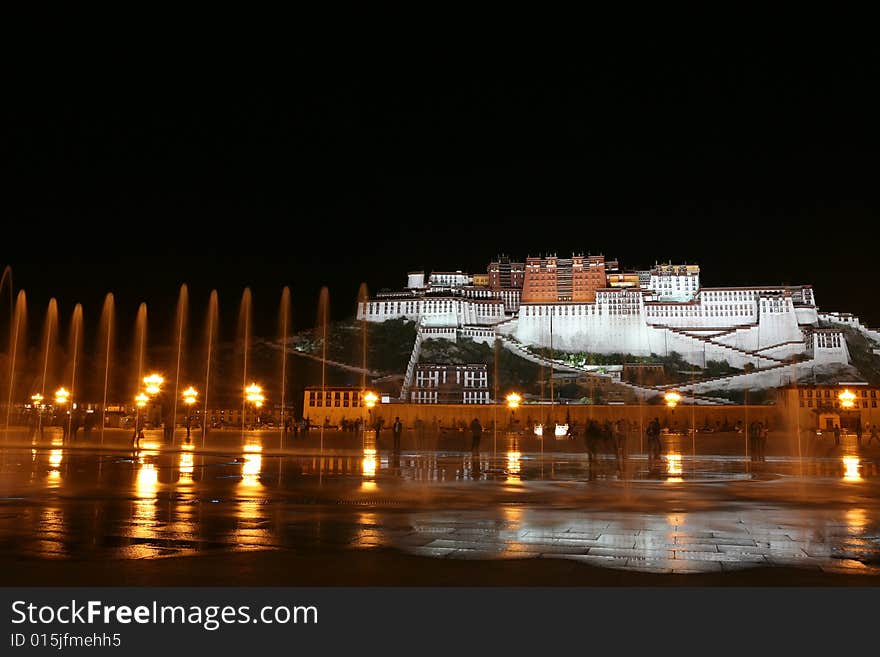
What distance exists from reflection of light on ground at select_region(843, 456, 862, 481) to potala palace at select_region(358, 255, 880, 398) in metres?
69.4

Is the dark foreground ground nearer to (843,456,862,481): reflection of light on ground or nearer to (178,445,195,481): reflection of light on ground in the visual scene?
(178,445,195,481): reflection of light on ground

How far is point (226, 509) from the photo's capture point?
917 cm

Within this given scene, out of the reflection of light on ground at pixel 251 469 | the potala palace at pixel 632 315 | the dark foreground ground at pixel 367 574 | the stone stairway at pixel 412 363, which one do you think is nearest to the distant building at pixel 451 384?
the stone stairway at pixel 412 363

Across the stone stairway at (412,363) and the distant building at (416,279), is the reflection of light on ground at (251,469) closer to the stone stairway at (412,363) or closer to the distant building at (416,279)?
the stone stairway at (412,363)

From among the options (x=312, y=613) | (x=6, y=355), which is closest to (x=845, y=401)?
(x=312, y=613)

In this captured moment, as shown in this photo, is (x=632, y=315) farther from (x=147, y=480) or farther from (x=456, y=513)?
(x=456, y=513)

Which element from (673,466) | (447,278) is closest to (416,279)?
(447,278)

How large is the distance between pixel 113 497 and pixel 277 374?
8018 centimetres

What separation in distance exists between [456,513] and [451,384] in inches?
3116

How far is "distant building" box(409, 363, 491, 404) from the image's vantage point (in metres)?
83.9

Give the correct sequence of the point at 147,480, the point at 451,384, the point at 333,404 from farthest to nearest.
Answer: the point at 451,384
the point at 333,404
the point at 147,480

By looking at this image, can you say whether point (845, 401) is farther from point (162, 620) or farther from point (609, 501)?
point (162, 620)

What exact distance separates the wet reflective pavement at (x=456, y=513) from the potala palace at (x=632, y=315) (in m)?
79.6

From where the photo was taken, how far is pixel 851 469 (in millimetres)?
17156
